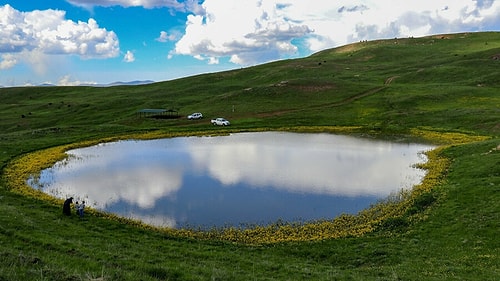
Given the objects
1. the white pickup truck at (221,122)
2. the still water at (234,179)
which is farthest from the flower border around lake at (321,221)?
the white pickup truck at (221,122)

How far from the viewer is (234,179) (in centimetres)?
4697

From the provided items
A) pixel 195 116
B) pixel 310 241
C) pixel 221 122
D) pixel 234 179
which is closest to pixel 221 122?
pixel 221 122

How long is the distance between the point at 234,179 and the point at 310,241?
19.1 m

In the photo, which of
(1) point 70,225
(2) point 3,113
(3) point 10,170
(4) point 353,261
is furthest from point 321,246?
(2) point 3,113

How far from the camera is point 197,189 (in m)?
43.0

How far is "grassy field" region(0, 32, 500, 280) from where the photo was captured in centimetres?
2027

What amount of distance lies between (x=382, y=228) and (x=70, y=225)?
81.6ft

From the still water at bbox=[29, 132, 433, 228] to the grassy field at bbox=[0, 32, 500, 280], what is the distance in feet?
15.8

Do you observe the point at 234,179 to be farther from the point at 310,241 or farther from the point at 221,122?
the point at 221,122

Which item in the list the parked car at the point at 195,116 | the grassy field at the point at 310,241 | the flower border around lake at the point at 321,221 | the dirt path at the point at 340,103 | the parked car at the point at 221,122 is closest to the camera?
the grassy field at the point at 310,241

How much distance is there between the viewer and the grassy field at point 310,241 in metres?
20.3

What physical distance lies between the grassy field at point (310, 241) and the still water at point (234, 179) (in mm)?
4816

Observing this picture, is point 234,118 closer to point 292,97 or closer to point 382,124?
point 292,97

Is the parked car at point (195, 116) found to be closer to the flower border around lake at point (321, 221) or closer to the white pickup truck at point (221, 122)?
the white pickup truck at point (221, 122)
